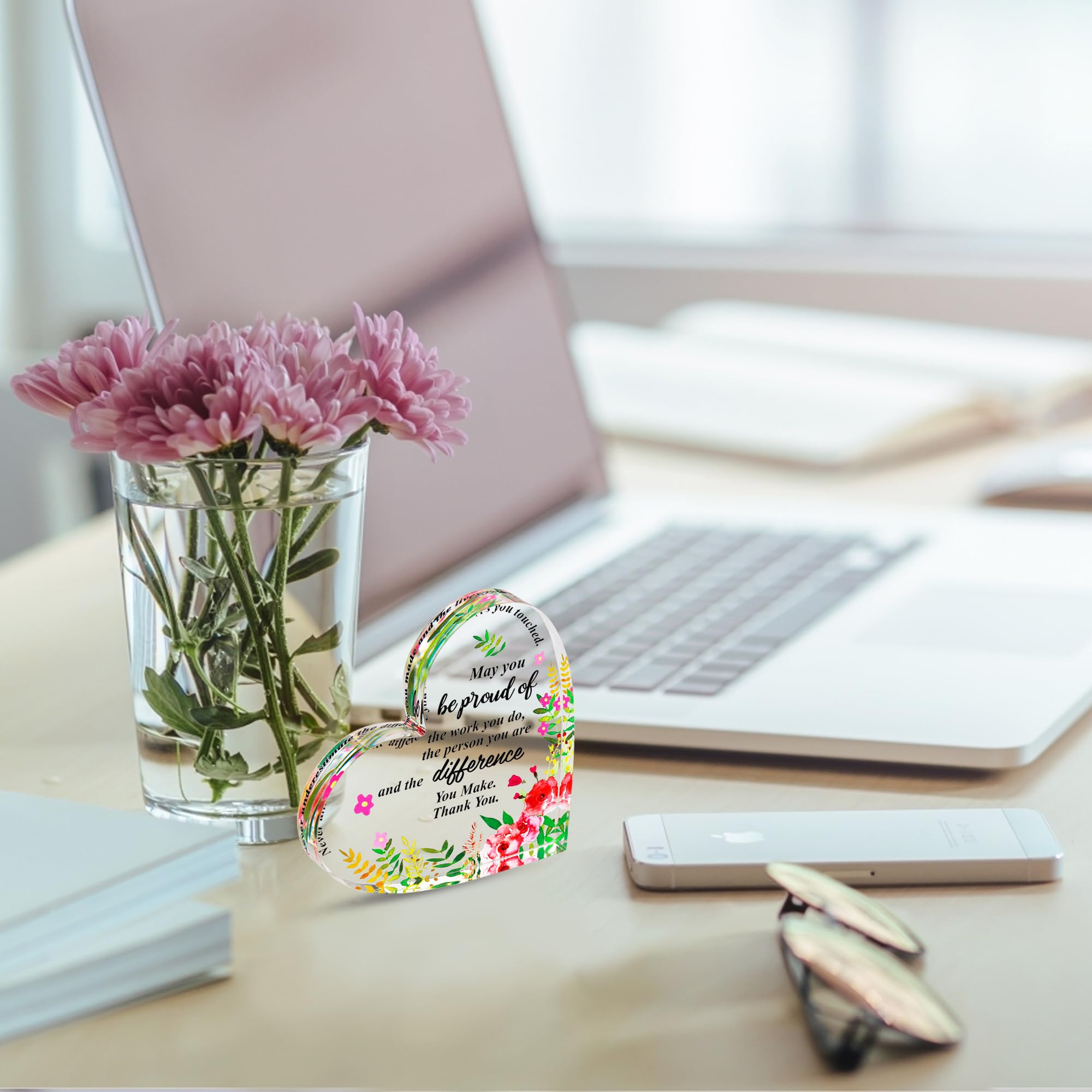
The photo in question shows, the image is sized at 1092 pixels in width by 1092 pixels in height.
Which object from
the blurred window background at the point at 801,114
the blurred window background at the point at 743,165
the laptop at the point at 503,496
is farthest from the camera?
the blurred window background at the point at 801,114

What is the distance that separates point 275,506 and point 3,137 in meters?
2.10

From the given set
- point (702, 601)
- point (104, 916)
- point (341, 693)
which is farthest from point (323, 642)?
point (702, 601)

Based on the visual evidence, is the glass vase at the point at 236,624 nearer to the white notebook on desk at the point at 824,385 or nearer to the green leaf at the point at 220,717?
the green leaf at the point at 220,717

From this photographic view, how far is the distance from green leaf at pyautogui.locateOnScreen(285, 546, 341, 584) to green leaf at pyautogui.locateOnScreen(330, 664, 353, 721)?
4 cm

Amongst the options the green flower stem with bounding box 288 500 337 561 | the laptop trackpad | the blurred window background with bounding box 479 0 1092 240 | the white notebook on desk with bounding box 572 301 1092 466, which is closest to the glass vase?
the green flower stem with bounding box 288 500 337 561

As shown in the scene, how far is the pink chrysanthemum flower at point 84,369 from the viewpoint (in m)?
0.46

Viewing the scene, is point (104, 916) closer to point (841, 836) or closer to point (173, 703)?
point (173, 703)

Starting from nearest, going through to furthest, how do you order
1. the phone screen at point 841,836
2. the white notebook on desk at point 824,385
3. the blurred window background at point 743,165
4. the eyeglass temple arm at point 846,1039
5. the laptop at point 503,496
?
the eyeglass temple arm at point 846,1039, the phone screen at point 841,836, the laptop at point 503,496, the white notebook on desk at point 824,385, the blurred window background at point 743,165

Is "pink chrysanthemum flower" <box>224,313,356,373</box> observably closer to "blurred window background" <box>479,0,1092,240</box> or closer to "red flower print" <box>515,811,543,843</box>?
"red flower print" <box>515,811,543,843</box>

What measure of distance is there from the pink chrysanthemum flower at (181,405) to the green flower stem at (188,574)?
33 millimetres

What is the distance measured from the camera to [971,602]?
75cm

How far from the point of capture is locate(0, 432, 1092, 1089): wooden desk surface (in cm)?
39

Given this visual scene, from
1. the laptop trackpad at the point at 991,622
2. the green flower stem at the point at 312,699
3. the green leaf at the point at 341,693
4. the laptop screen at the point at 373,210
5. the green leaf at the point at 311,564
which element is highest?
the laptop screen at the point at 373,210

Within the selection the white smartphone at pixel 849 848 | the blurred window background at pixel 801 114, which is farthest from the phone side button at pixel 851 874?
the blurred window background at pixel 801 114
